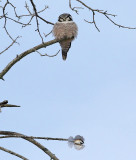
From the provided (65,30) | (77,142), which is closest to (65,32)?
(65,30)

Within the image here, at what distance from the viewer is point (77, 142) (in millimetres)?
3623

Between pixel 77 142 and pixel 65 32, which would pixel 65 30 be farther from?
pixel 77 142

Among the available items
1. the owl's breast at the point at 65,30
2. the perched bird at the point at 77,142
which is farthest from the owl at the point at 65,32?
the perched bird at the point at 77,142

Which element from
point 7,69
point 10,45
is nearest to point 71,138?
point 7,69

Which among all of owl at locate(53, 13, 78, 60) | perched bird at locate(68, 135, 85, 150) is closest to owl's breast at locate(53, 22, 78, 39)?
owl at locate(53, 13, 78, 60)

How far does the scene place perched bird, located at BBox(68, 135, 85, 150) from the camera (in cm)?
360

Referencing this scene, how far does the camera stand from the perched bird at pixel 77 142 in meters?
3.60

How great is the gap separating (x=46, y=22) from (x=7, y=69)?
117 centimetres

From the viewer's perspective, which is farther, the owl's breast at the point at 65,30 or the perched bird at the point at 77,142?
the owl's breast at the point at 65,30

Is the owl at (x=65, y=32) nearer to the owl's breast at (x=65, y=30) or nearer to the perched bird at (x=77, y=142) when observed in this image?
the owl's breast at (x=65, y=30)

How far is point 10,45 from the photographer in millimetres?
5250

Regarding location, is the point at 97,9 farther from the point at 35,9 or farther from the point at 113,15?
the point at 35,9

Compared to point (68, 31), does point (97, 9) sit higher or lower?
lower

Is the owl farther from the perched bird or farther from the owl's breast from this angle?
the perched bird
